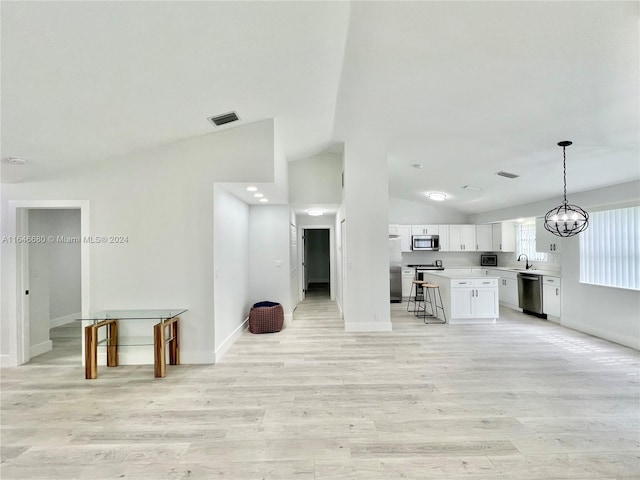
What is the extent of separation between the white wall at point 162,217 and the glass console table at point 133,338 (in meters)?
0.12

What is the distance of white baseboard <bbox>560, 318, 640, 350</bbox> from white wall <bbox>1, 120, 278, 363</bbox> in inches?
214

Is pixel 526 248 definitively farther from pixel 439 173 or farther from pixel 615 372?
pixel 615 372

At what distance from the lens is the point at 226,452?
208 centimetres

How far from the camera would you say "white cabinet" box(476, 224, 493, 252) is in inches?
316

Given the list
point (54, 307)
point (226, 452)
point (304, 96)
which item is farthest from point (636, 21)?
point (54, 307)

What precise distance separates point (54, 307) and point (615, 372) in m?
8.51

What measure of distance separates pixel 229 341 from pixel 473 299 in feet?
14.2

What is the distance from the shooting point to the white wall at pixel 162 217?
3629 millimetres

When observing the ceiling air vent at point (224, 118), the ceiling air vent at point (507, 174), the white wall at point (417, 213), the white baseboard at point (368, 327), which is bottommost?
the white baseboard at point (368, 327)

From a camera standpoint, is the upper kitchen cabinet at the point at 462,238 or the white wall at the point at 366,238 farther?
the upper kitchen cabinet at the point at 462,238

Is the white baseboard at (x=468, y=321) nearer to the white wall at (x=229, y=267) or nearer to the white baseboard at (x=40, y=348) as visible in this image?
the white wall at (x=229, y=267)

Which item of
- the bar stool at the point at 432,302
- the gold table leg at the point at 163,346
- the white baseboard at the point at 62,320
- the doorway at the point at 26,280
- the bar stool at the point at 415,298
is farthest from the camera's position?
the bar stool at the point at 415,298

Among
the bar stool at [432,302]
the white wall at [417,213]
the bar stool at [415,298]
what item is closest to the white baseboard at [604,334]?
the bar stool at [432,302]

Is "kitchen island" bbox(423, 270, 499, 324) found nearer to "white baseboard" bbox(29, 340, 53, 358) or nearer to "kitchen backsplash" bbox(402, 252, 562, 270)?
"kitchen backsplash" bbox(402, 252, 562, 270)
